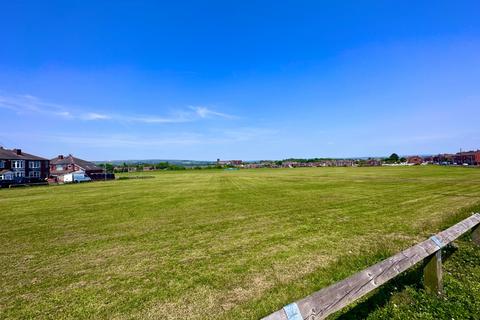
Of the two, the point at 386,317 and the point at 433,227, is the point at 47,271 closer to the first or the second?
the point at 386,317

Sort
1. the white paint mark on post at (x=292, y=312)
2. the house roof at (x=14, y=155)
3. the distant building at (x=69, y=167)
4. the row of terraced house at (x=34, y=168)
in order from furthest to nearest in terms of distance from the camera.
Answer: the distant building at (x=69, y=167) → the house roof at (x=14, y=155) → the row of terraced house at (x=34, y=168) → the white paint mark on post at (x=292, y=312)

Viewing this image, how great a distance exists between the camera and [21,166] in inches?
2530

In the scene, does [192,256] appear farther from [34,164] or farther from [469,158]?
[469,158]

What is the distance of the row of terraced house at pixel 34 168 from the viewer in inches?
2319

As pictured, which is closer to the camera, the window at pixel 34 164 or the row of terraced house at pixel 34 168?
the row of terraced house at pixel 34 168

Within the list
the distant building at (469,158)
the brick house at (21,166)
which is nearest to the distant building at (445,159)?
Answer: the distant building at (469,158)

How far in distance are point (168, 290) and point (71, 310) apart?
1924 mm

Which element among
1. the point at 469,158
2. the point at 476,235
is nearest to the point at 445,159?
the point at 469,158

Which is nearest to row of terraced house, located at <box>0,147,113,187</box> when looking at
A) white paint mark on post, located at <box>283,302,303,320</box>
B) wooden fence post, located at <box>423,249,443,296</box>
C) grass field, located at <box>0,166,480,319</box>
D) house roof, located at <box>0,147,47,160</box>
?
house roof, located at <box>0,147,47,160</box>

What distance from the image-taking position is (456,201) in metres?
16.6

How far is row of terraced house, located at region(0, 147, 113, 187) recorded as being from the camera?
58906mm

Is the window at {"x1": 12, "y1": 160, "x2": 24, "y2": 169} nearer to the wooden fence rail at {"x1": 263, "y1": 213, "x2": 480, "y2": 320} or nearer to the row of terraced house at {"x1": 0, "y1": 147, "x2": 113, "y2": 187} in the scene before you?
the row of terraced house at {"x1": 0, "y1": 147, "x2": 113, "y2": 187}

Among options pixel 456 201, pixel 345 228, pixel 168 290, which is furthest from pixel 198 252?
pixel 456 201

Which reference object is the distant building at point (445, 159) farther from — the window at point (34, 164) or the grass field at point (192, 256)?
the window at point (34, 164)
